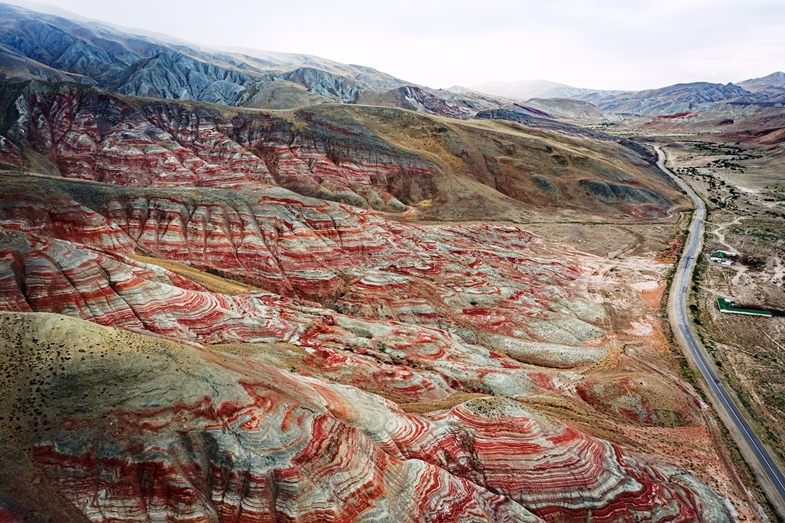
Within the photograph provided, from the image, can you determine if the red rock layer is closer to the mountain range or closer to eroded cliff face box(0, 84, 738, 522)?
the mountain range

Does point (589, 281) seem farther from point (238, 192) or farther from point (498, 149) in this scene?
point (498, 149)

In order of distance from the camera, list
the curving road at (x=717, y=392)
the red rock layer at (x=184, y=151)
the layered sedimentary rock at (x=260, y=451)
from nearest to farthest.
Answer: the layered sedimentary rock at (x=260, y=451) → the curving road at (x=717, y=392) → the red rock layer at (x=184, y=151)

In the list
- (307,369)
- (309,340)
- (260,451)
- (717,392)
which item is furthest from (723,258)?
(260,451)

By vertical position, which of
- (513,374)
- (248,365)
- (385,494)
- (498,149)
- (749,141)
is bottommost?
(513,374)

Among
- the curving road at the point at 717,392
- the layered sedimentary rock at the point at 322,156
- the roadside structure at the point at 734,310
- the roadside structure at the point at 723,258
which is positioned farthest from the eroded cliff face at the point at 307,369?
the roadside structure at the point at 723,258

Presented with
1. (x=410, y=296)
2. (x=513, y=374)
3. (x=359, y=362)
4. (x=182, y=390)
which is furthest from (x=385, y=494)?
(x=410, y=296)

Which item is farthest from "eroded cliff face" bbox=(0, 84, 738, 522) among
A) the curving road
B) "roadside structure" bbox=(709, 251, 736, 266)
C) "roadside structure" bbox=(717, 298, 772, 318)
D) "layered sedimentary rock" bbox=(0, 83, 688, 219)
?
"roadside structure" bbox=(709, 251, 736, 266)

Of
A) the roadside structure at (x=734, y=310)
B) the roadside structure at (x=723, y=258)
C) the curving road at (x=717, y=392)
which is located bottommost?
the curving road at (x=717, y=392)

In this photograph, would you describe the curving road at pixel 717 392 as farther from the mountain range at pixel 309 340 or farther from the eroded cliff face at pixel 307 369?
the eroded cliff face at pixel 307 369
